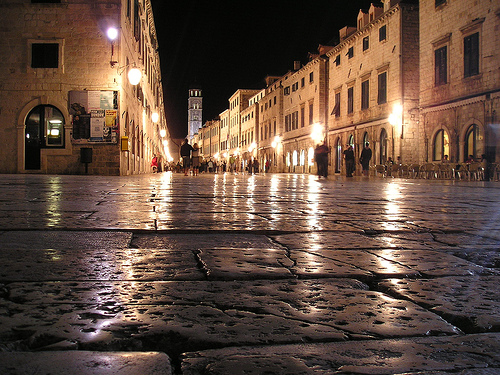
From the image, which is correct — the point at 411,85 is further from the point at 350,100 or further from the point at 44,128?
the point at 44,128

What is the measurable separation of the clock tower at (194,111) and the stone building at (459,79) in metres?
115

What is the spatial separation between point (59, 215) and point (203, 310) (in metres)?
2.93

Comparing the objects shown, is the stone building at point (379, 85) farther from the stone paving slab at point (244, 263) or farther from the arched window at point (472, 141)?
the stone paving slab at point (244, 263)

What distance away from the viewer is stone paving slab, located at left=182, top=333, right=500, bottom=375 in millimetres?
Result: 1035

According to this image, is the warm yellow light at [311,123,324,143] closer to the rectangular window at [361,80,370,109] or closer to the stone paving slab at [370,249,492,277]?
the rectangular window at [361,80,370,109]

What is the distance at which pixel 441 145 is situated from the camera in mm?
22469

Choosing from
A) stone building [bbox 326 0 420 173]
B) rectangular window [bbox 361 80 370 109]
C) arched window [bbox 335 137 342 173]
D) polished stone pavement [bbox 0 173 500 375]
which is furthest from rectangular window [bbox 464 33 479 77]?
polished stone pavement [bbox 0 173 500 375]

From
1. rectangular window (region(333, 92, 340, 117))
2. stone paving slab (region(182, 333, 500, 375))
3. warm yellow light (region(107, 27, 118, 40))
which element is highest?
warm yellow light (region(107, 27, 118, 40))

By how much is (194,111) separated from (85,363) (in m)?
138

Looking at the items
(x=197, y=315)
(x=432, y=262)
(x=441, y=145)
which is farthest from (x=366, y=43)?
(x=197, y=315)

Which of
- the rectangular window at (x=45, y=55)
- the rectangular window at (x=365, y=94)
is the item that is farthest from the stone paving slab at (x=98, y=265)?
the rectangular window at (x=365, y=94)

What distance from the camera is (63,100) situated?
1956 centimetres

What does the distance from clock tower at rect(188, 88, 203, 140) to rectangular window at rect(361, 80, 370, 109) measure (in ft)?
355

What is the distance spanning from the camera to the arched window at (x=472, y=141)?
1978 cm
